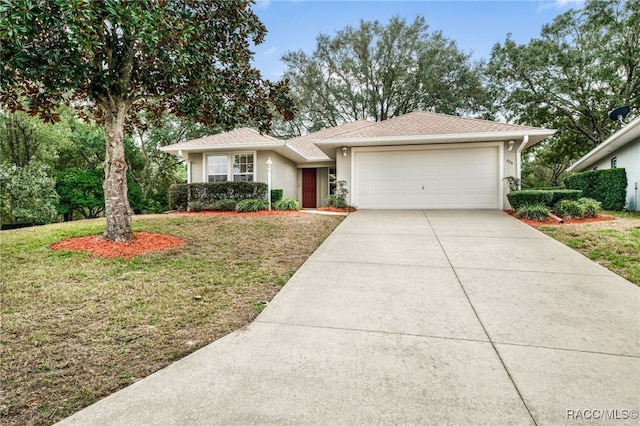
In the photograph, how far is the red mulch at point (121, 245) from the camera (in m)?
5.01

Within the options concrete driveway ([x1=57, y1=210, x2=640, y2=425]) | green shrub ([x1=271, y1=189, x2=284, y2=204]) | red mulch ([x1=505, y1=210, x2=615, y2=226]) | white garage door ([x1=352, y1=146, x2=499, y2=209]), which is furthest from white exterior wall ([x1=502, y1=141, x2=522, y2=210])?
green shrub ([x1=271, y1=189, x2=284, y2=204])

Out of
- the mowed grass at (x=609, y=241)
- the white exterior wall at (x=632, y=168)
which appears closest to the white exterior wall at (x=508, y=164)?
the mowed grass at (x=609, y=241)

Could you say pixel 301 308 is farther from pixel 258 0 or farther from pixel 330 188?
pixel 330 188

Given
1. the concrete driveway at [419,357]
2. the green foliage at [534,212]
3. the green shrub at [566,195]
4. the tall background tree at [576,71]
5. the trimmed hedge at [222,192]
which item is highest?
the tall background tree at [576,71]

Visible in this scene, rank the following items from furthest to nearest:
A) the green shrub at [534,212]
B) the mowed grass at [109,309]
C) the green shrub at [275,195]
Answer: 1. the green shrub at [275,195]
2. the green shrub at [534,212]
3. the mowed grass at [109,309]

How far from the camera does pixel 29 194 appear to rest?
34.8ft

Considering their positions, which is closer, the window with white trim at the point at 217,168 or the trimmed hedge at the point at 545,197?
the trimmed hedge at the point at 545,197

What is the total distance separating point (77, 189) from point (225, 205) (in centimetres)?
606

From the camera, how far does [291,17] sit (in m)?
11.8

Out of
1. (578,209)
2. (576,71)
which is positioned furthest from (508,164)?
(576,71)

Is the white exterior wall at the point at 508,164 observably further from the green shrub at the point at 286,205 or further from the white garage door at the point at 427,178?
the green shrub at the point at 286,205

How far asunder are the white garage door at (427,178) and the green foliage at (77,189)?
1029 centimetres

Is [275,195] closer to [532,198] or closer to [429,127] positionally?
[429,127]

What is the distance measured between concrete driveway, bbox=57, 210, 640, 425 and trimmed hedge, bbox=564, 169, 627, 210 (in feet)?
28.7
